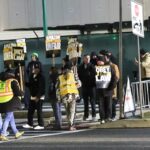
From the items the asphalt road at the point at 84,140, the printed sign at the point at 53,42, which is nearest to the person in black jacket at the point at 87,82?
the asphalt road at the point at 84,140

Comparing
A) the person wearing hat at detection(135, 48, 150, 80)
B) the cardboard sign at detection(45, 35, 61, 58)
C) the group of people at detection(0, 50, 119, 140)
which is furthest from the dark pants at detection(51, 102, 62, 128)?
the person wearing hat at detection(135, 48, 150, 80)

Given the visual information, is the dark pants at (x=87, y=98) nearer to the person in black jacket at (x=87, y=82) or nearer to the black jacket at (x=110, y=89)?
the person in black jacket at (x=87, y=82)

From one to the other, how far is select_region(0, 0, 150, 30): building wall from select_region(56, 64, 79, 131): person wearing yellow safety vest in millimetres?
12310

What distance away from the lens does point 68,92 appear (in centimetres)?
1559

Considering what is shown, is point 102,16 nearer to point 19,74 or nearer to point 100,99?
point 19,74

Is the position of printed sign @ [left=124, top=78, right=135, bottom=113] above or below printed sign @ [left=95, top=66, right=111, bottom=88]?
below

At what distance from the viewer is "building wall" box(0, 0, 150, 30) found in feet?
93.2

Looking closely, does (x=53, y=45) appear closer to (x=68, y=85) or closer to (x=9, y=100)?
(x=68, y=85)

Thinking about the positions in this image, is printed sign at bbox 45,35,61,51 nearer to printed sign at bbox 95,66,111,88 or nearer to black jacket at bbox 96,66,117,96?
printed sign at bbox 95,66,111,88

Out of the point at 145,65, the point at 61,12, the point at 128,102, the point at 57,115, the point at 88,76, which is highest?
the point at 61,12

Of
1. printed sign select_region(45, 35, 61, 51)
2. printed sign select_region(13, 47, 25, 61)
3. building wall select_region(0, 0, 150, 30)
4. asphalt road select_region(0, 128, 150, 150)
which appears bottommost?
asphalt road select_region(0, 128, 150, 150)

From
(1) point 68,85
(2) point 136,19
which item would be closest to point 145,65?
(2) point 136,19

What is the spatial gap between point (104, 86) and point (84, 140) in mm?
3070

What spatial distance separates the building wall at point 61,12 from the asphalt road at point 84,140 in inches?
524
